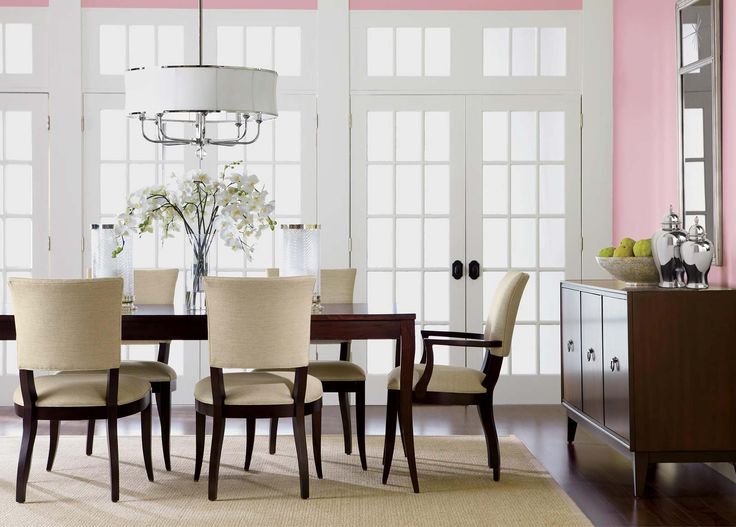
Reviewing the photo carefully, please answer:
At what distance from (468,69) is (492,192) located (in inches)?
32.5

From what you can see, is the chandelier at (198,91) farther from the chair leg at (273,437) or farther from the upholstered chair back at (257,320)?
the chair leg at (273,437)

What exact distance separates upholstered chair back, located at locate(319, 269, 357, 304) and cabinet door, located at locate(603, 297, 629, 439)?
1423 millimetres

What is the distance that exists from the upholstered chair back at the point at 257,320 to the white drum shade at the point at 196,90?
0.74 metres

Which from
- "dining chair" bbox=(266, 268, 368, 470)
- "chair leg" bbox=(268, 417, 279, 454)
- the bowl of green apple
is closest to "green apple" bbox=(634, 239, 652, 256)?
the bowl of green apple

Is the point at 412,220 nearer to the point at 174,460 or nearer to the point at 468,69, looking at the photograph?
the point at 468,69

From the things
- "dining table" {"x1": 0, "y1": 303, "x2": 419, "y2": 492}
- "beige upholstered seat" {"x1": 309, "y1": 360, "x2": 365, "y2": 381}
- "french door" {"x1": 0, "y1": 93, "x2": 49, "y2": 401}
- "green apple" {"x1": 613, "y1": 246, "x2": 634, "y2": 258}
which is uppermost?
"french door" {"x1": 0, "y1": 93, "x2": 49, "y2": 401}

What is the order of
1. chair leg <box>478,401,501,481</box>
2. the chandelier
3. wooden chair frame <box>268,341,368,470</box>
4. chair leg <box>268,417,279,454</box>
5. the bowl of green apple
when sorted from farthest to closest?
chair leg <box>268,417,279,454</box> < wooden chair frame <box>268,341,368,470</box> < the bowl of green apple < chair leg <box>478,401,501,481</box> < the chandelier

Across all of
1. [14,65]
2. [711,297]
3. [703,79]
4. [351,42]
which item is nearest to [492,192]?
[351,42]

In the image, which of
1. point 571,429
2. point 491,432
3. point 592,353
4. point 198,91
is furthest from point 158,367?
point 571,429

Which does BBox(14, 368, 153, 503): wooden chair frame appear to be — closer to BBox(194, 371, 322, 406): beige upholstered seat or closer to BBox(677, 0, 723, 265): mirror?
BBox(194, 371, 322, 406): beige upholstered seat

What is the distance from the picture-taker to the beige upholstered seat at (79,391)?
3.49 meters

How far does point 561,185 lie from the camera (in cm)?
600

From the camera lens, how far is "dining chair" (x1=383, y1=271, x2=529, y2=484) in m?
3.81

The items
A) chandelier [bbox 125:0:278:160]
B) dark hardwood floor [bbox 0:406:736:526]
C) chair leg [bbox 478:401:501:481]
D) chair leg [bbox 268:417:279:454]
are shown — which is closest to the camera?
dark hardwood floor [bbox 0:406:736:526]
